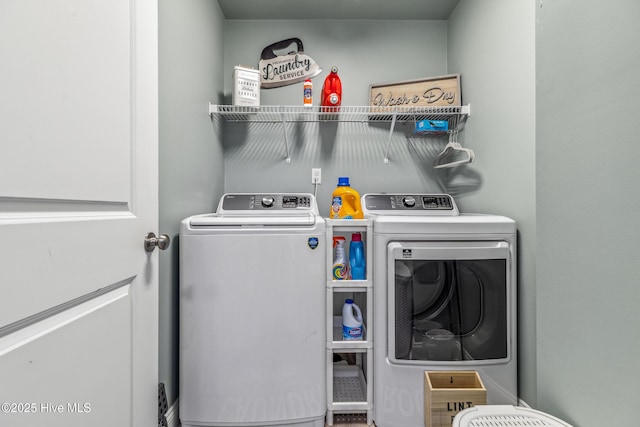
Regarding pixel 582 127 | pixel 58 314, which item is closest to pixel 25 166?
pixel 58 314

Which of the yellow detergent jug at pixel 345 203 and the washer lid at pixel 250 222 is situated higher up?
the yellow detergent jug at pixel 345 203

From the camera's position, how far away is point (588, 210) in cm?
78

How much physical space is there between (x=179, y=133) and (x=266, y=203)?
586 millimetres

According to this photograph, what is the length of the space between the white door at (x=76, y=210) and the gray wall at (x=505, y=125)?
1.55 metres

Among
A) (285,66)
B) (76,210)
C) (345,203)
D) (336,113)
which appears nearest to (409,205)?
(345,203)

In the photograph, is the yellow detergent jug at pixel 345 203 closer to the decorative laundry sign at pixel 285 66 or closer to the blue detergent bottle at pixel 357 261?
the blue detergent bottle at pixel 357 261

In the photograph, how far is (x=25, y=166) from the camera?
53cm

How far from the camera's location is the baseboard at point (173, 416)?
4.38 ft

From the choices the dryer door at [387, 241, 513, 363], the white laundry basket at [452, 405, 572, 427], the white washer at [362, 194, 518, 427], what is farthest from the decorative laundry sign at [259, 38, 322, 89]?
the white laundry basket at [452, 405, 572, 427]

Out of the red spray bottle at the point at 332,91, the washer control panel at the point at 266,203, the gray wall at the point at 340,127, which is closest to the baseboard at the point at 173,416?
the washer control panel at the point at 266,203

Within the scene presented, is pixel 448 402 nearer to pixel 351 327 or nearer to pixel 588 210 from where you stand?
pixel 351 327

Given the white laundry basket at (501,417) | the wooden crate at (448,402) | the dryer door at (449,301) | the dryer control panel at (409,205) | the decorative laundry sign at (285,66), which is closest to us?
the white laundry basket at (501,417)

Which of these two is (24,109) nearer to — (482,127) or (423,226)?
(423,226)

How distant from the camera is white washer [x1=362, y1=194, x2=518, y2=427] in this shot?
139 cm
